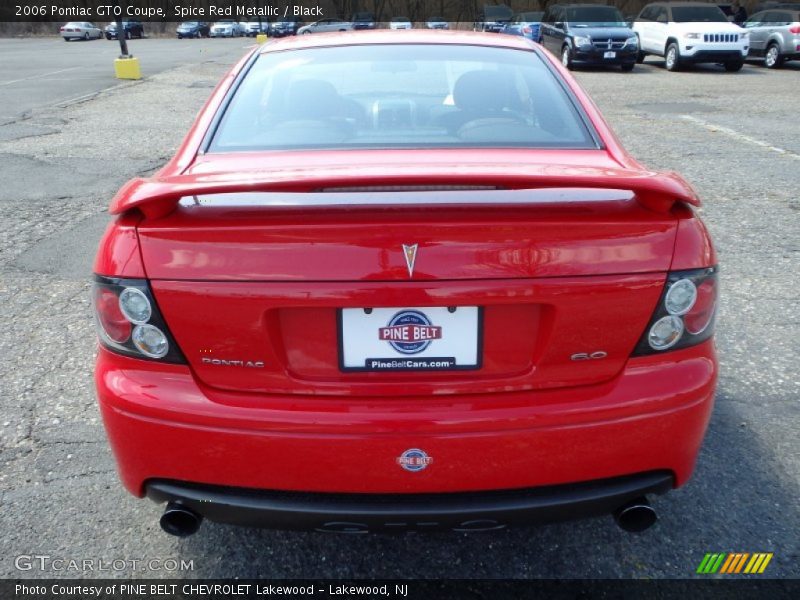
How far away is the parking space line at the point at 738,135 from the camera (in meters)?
8.60

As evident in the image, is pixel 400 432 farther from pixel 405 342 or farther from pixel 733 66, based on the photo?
pixel 733 66

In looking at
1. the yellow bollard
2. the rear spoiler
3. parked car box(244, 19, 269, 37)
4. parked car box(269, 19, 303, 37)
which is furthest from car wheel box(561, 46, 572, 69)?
parked car box(244, 19, 269, 37)

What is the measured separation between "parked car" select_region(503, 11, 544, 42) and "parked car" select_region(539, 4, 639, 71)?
378cm

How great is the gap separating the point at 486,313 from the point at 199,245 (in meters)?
0.75

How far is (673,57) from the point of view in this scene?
734 inches

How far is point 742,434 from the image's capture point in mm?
2961

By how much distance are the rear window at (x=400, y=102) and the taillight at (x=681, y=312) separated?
746 millimetres

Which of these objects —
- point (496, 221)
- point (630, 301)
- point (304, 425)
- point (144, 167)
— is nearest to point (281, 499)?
point (304, 425)

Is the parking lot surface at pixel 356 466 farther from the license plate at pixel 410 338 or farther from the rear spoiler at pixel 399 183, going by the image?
the rear spoiler at pixel 399 183

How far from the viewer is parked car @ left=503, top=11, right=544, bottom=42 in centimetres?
2516

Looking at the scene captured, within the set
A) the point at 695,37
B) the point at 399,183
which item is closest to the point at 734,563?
the point at 399,183

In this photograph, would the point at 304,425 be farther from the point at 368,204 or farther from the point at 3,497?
the point at 3,497

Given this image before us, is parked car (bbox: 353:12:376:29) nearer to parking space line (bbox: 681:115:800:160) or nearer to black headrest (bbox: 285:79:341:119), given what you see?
parking space line (bbox: 681:115:800:160)

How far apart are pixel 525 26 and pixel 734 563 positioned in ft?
84.3
